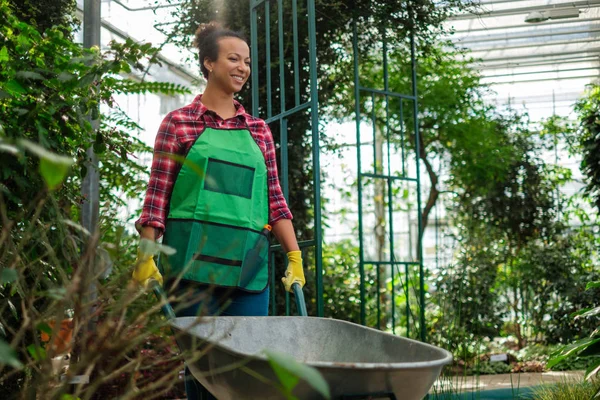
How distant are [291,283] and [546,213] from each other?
7894 mm

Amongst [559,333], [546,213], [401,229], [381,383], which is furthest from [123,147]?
[401,229]

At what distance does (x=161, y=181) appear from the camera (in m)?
2.06

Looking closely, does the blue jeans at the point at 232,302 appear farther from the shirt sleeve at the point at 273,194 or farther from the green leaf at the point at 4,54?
the green leaf at the point at 4,54

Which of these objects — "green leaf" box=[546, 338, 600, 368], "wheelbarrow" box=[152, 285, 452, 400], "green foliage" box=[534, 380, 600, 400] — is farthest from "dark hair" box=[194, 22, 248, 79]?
"green foliage" box=[534, 380, 600, 400]

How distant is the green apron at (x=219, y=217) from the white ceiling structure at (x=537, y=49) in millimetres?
7372

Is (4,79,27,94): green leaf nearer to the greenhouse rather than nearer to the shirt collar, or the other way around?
the greenhouse

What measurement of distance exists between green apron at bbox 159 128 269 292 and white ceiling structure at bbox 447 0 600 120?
737cm

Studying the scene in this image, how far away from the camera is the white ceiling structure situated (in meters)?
10.5

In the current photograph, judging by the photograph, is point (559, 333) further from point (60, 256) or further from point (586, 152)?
point (60, 256)

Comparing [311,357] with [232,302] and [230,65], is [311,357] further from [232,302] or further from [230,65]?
[230,65]

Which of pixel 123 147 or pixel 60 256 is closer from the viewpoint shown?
pixel 60 256

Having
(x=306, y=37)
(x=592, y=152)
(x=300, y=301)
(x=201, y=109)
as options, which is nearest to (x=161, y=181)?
(x=201, y=109)

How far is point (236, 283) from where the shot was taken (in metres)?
2.02

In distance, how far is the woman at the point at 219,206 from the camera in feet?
6.61
